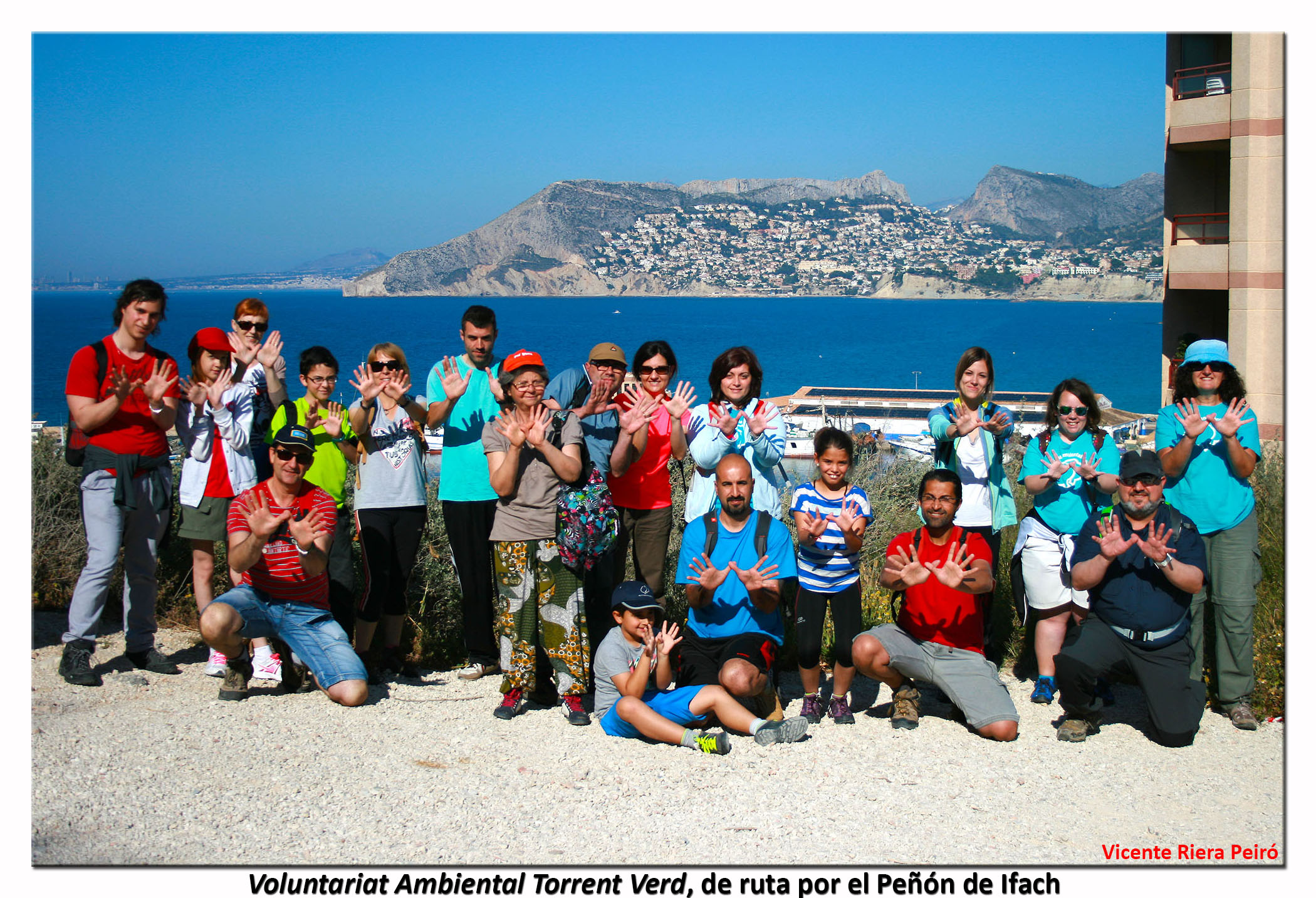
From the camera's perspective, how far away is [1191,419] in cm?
492

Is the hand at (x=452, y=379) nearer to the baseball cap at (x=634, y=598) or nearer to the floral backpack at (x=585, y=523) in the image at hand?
the floral backpack at (x=585, y=523)

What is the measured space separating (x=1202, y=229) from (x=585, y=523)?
1568 centimetres

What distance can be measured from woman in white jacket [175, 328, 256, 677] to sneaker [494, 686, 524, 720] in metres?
1.37

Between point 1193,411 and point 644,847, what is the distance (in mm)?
3652

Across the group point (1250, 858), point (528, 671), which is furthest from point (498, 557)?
point (1250, 858)

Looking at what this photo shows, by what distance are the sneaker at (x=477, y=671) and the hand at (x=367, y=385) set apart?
1.72 m

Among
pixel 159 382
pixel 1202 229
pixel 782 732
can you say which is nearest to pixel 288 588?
pixel 159 382

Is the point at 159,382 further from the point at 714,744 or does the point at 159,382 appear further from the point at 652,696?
the point at 714,744

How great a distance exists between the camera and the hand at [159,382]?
4.88 m

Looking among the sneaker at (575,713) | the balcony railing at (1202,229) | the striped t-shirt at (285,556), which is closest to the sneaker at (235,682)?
the striped t-shirt at (285,556)

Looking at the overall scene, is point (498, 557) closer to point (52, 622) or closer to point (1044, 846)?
point (1044, 846)

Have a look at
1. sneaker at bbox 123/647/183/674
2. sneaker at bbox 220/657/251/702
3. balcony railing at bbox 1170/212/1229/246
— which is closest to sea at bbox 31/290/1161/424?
balcony railing at bbox 1170/212/1229/246

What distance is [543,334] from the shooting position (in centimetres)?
16362

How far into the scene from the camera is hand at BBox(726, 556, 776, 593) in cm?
466
